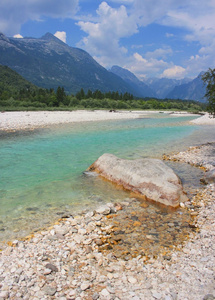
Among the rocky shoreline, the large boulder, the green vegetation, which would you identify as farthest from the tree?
the green vegetation

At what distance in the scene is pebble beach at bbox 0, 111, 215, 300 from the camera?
4348mm

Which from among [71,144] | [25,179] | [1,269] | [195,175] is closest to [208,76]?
[195,175]

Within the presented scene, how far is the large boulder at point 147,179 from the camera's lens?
8.92m

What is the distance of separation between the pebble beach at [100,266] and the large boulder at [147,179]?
166cm

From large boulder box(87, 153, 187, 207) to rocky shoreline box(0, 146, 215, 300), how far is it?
1.79 meters

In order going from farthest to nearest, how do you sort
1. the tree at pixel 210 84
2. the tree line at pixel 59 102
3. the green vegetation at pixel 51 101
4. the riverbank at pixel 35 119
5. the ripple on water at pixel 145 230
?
the green vegetation at pixel 51 101 < the tree line at pixel 59 102 < the riverbank at pixel 35 119 < the tree at pixel 210 84 < the ripple on water at pixel 145 230

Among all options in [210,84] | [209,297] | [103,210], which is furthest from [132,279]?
[210,84]

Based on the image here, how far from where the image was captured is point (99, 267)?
5.22 metres

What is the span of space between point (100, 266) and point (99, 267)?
0.17ft

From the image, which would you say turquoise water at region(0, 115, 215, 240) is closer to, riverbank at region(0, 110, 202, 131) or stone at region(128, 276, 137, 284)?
stone at region(128, 276, 137, 284)

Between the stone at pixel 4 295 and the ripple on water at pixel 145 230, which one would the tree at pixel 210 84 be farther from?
the stone at pixel 4 295

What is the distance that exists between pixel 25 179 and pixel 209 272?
987 centimetres

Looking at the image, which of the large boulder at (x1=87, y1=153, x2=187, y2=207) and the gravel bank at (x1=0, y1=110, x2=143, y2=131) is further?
the gravel bank at (x1=0, y1=110, x2=143, y2=131)

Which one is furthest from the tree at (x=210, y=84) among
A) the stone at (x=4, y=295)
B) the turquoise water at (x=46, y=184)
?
the stone at (x=4, y=295)
